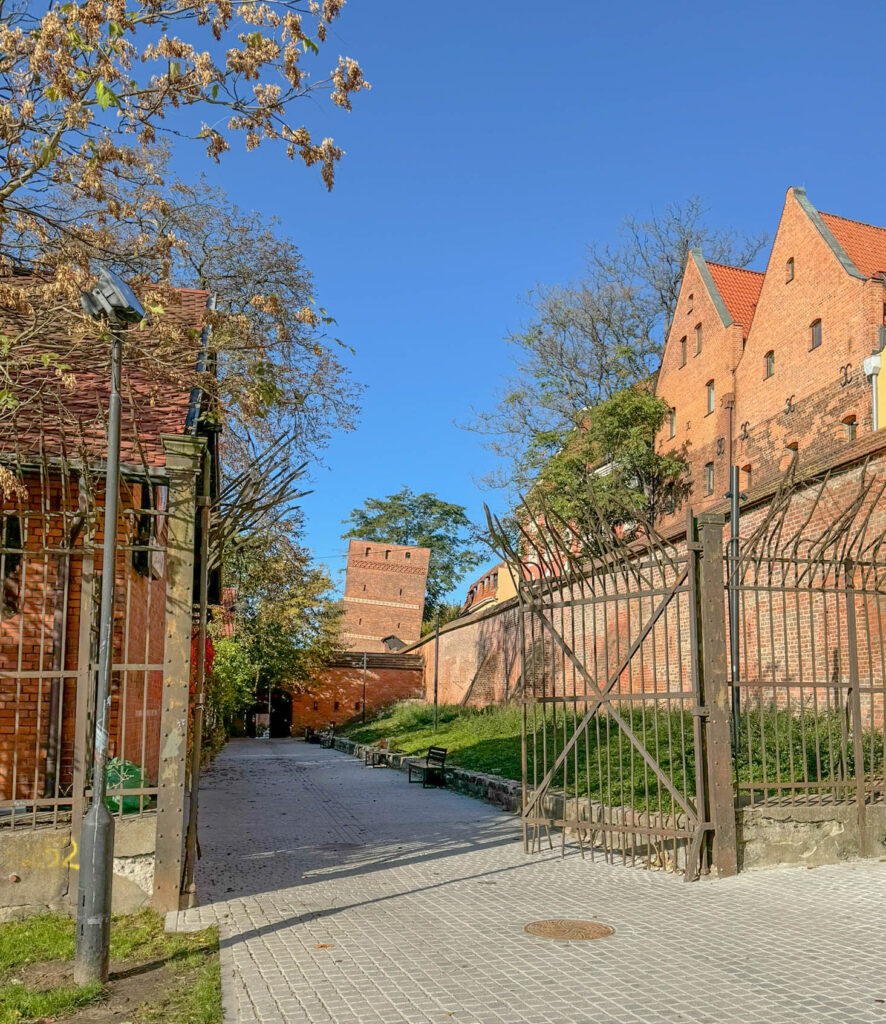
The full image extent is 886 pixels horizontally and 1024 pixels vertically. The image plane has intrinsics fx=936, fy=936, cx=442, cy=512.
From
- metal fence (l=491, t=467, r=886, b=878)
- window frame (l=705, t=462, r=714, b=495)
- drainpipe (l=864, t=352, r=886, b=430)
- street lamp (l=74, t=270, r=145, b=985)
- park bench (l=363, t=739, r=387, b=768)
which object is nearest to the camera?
street lamp (l=74, t=270, r=145, b=985)

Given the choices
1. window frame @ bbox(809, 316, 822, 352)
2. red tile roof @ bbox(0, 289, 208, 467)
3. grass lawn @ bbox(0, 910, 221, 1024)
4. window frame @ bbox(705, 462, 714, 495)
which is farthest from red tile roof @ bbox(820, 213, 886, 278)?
grass lawn @ bbox(0, 910, 221, 1024)

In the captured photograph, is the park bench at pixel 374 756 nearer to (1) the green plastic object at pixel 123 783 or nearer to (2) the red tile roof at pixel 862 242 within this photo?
(1) the green plastic object at pixel 123 783

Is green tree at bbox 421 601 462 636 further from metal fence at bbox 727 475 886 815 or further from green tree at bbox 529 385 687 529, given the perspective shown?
metal fence at bbox 727 475 886 815

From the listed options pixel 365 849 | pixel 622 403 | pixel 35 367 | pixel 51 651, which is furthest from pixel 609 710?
pixel 622 403

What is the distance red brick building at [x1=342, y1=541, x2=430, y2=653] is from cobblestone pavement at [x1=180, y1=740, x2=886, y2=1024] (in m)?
44.3

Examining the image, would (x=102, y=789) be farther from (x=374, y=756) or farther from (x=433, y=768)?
(x=374, y=756)

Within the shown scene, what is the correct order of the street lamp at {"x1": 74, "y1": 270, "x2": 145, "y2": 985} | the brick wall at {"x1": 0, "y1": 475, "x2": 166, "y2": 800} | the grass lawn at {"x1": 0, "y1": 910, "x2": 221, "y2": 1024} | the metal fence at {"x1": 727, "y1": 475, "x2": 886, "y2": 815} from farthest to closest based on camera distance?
the metal fence at {"x1": 727, "y1": 475, "x2": 886, "y2": 815} → the brick wall at {"x1": 0, "y1": 475, "x2": 166, "y2": 800} → the street lamp at {"x1": 74, "y1": 270, "x2": 145, "y2": 985} → the grass lawn at {"x1": 0, "y1": 910, "x2": 221, "y2": 1024}

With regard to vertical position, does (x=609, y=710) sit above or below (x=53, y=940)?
above

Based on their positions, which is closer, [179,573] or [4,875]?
[4,875]

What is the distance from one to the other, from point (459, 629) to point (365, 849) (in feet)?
85.3

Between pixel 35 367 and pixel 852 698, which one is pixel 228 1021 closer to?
pixel 852 698

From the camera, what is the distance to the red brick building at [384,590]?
55.2 m

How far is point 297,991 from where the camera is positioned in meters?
5.27

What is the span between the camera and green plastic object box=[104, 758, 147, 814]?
712 cm
